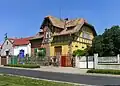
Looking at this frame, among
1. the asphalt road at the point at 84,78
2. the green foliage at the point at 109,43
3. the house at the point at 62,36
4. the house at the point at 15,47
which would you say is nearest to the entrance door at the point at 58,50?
the house at the point at 62,36

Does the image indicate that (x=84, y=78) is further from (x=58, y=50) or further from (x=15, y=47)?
(x=15, y=47)

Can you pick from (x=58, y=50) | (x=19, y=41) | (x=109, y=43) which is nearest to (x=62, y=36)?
(x=58, y=50)

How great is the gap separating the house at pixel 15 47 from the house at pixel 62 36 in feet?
12.7

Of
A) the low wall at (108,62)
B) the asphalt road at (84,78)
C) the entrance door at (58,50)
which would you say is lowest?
the asphalt road at (84,78)

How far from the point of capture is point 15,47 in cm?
6538

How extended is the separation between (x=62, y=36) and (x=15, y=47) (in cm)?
1718

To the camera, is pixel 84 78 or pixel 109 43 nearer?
pixel 84 78

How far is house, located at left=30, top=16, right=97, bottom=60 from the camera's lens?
167ft

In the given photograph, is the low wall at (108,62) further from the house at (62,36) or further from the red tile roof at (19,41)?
the red tile roof at (19,41)

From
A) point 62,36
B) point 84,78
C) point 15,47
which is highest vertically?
point 62,36

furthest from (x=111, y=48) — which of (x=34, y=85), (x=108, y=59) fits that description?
(x=34, y=85)

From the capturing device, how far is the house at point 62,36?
167 feet

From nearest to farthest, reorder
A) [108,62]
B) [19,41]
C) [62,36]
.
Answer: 1. [108,62]
2. [62,36]
3. [19,41]

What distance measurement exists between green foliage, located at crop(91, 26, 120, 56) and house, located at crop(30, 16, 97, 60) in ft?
23.2
